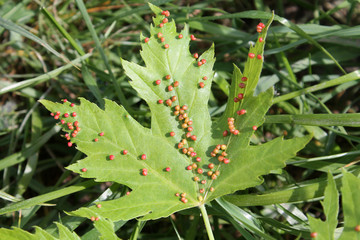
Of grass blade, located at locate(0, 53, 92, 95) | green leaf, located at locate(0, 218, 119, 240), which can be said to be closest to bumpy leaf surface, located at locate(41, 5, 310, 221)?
green leaf, located at locate(0, 218, 119, 240)

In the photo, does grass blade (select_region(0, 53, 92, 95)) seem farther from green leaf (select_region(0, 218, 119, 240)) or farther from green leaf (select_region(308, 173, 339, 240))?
green leaf (select_region(308, 173, 339, 240))

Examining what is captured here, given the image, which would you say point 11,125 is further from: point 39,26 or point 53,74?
point 39,26

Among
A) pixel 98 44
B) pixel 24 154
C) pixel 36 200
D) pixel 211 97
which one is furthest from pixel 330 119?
pixel 24 154

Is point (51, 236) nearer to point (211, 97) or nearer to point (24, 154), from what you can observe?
point (24, 154)

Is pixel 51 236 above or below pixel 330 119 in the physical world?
below

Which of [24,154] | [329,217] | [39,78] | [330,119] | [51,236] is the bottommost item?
[51,236]

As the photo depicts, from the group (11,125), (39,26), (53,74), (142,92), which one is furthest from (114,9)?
(142,92)

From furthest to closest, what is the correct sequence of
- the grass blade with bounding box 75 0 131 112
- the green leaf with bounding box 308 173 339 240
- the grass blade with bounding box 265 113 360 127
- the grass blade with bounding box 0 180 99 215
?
the grass blade with bounding box 75 0 131 112 → the grass blade with bounding box 0 180 99 215 → the grass blade with bounding box 265 113 360 127 → the green leaf with bounding box 308 173 339 240

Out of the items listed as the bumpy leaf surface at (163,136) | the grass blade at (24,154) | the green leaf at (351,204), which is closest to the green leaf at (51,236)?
the bumpy leaf surface at (163,136)
